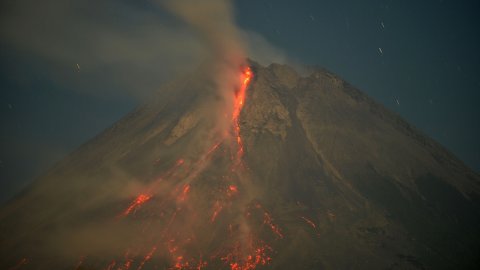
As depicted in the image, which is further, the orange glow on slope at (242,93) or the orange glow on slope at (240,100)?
the orange glow on slope at (242,93)

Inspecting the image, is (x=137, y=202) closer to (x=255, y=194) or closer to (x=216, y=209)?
(x=216, y=209)

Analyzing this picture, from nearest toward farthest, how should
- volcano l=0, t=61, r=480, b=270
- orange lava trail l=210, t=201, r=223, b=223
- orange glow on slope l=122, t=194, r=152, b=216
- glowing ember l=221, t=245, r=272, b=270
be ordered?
1. glowing ember l=221, t=245, r=272, b=270
2. volcano l=0, t=61, r=480, b=270
3. orange lava trail l=210, t=201, r=223, b=223
4. orange glow on slope l=122, t=194, r=152, b=216

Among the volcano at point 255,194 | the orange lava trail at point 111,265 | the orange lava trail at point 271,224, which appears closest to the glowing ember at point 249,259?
the volcano at point 255,194

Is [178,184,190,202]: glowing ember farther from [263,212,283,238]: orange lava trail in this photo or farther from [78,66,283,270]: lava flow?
[263,212,283,238]: orange lava trail

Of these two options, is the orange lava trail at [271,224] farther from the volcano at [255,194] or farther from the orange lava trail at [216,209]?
the orange lava trail at [216,209]

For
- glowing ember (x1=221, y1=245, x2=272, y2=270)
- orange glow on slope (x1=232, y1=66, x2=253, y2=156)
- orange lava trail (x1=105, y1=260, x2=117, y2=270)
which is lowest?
orange lava trail (x1=105, y1=260, x2=117, y2=270)

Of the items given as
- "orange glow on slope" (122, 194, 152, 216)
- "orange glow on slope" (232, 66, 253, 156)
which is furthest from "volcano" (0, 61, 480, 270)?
"orange glow on slope" (232, 66, 253, 156)

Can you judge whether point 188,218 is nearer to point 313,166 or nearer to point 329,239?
point 329,239
